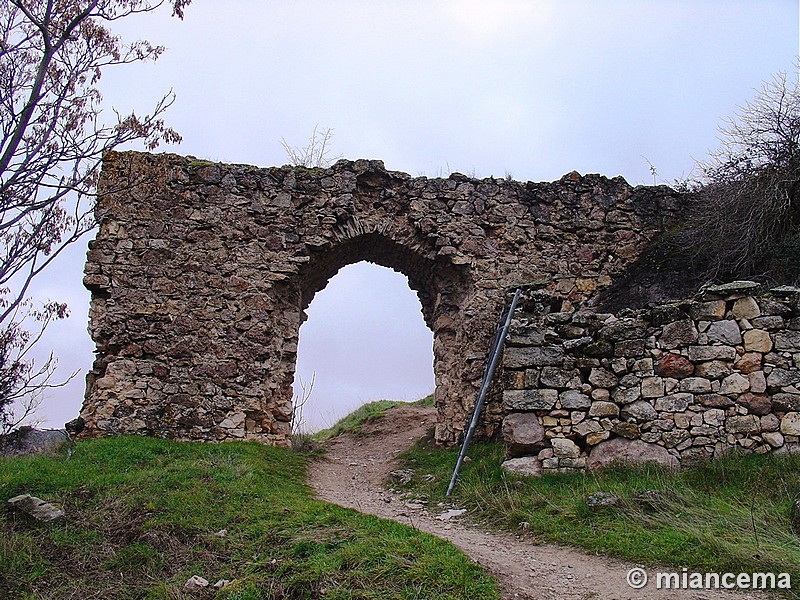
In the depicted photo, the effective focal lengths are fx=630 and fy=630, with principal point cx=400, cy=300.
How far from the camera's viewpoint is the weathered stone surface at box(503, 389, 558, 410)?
7.20 metres

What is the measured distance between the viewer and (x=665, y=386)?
23.0ft

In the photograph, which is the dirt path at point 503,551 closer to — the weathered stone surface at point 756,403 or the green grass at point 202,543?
the green grass at point 202,543

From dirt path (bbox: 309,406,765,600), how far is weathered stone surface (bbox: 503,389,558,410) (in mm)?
1505

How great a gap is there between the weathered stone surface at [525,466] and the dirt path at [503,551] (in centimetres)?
→ 100

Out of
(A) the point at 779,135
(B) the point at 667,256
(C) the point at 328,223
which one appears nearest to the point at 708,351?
(B) the point at 667,256

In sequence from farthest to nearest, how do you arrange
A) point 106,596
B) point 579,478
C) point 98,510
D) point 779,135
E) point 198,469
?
point 779,135, point 198,469, point 579,478, point 98,510, point 106,596

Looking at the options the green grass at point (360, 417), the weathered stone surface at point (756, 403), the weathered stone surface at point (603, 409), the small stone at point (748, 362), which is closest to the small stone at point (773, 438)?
the weathered stone surface at point (756, 403)

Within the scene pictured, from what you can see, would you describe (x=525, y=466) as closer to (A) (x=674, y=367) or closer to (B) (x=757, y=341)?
(A) (x=674, y=367)

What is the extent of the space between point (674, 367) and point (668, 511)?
6.91 feet

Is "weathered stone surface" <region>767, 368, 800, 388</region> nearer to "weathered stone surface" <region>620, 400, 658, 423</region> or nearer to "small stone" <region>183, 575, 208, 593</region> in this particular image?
"weathered stone surface" <region>620, 400, 658, 423</region>

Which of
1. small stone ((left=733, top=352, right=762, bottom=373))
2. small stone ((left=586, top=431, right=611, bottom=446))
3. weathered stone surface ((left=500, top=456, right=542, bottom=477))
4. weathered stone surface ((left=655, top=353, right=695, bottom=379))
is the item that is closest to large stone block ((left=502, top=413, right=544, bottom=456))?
weathered stone surface ((left=500, top=456, right=542, bottom=477))

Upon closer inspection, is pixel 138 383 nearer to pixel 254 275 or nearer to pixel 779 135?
pixel 254 275

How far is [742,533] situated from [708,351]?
8.93ft

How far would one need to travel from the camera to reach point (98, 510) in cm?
604
